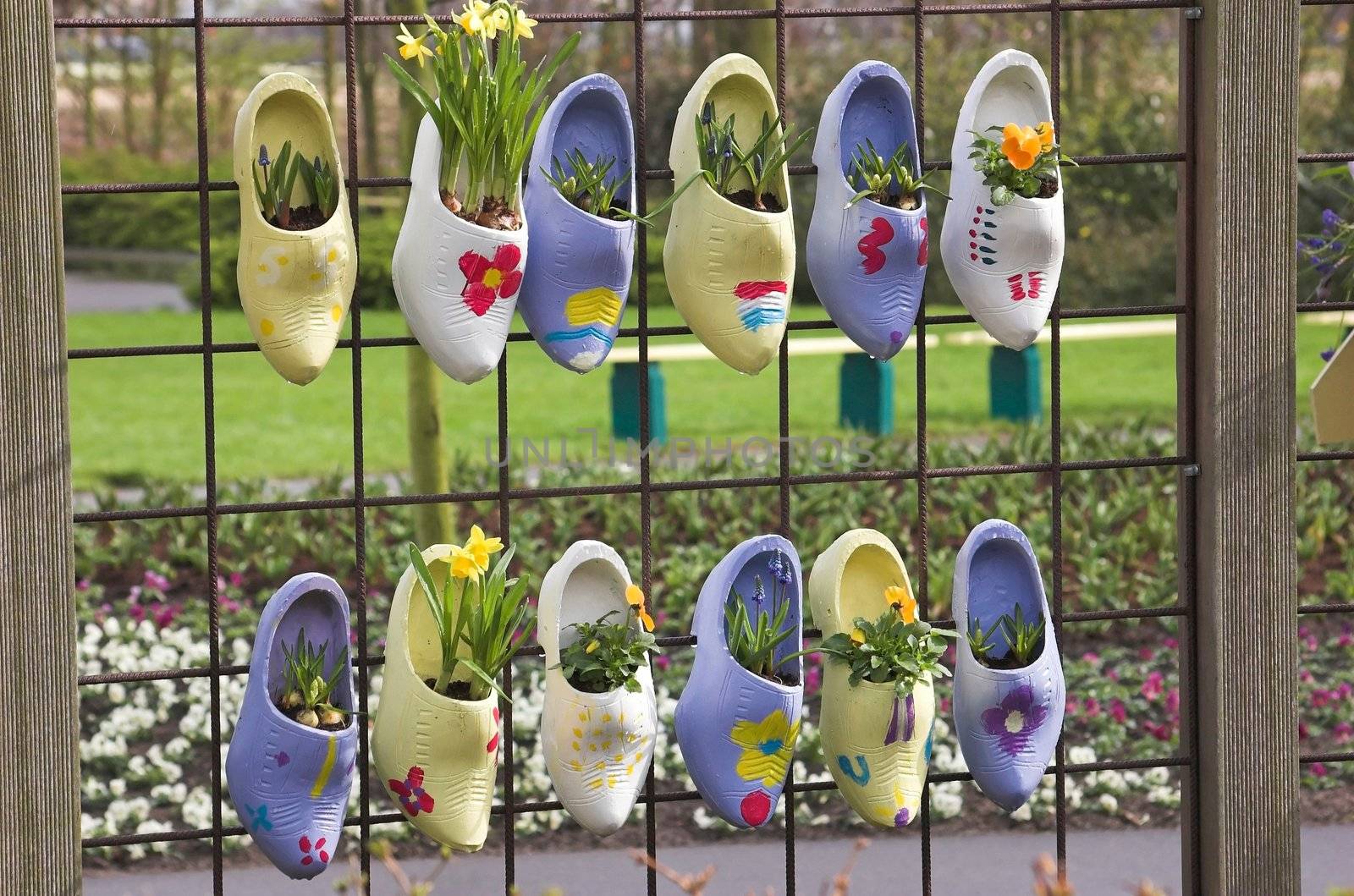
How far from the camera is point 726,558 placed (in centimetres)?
216

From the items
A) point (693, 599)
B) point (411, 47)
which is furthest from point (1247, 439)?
point (693, 599)

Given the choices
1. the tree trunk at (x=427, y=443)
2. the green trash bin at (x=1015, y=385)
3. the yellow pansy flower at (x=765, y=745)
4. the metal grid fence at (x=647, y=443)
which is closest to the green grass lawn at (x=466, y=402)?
the green trash bin at (x=1015, y=385)

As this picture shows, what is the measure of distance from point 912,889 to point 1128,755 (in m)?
0.85

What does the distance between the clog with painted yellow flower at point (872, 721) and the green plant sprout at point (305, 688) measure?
2.00 ft

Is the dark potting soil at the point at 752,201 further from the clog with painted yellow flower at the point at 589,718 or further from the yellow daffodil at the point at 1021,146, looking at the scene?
the clog with painted yellow flower at the point at 589,718

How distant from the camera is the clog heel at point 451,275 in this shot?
77.3 inches

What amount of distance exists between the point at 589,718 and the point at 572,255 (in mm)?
551

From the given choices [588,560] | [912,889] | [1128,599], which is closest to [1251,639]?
[588,560]

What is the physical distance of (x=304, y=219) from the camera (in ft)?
6.57

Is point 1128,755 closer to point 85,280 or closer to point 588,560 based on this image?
point 588,560

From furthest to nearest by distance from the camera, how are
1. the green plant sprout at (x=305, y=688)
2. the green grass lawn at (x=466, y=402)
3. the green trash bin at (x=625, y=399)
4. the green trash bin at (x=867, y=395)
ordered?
1. the green grass lawn at (x=466, y=402)
2. the green trash bin at (x=867, y=395)
3. the green trash bin at (x=625, y=399)
4. the green plant sprout at (x=305, y=688)

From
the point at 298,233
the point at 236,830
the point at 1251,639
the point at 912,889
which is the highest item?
the point at 298,233

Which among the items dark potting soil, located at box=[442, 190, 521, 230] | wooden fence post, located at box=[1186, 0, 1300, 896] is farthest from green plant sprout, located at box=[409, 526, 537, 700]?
wooden fence post, located at box=[1186, 0, 1300, 896]

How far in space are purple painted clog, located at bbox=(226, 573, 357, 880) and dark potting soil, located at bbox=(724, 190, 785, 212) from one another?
0.68 metres
